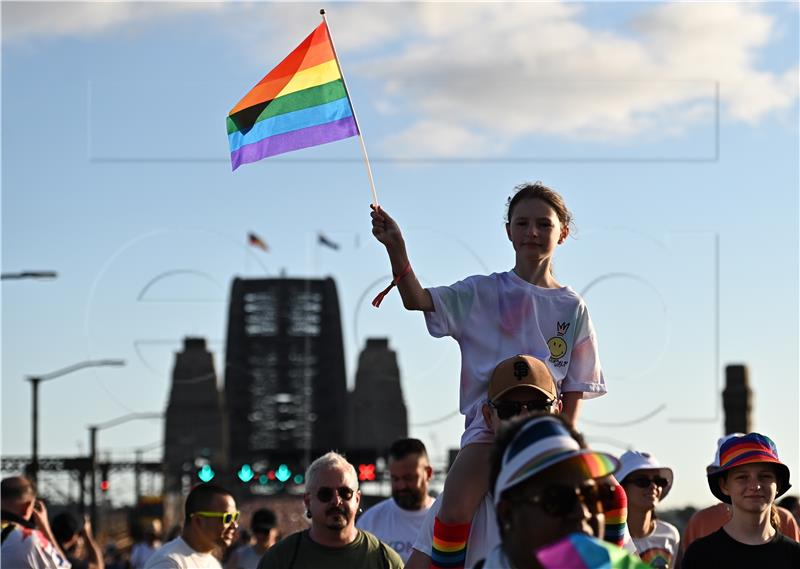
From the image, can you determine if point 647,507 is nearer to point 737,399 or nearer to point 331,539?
point 331,539

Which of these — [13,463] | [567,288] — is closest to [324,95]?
[567,288]

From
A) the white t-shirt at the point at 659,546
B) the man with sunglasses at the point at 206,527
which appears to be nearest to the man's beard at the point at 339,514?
the man with sunglasses at the point at 206,527

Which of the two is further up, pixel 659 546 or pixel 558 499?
pixel 558 499

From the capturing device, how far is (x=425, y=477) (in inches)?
480

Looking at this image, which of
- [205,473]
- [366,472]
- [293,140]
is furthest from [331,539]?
[366,472]

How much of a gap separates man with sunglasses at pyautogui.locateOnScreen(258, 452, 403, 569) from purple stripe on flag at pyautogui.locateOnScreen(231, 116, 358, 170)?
1.70 meters

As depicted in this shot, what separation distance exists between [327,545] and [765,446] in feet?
7.30

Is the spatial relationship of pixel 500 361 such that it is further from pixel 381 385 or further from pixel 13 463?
pixel 381 385

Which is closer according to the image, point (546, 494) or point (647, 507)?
point (546, 494)

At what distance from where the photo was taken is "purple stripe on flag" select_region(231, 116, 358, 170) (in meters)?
8.58

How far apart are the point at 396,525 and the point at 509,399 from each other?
5670 mm

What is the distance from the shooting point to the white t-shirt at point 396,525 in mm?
11922

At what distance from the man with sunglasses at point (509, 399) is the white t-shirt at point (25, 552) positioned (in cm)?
526

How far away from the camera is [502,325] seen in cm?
716
